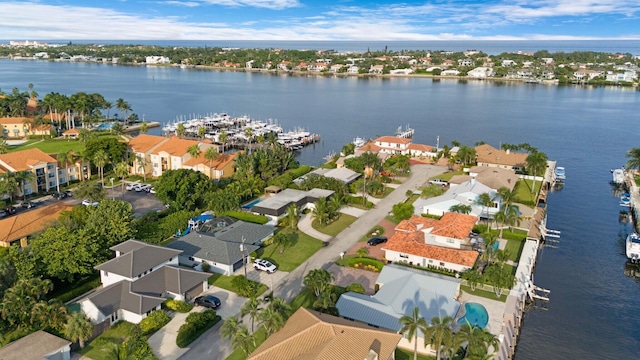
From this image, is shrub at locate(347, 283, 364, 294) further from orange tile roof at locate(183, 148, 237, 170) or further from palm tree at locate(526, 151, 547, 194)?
palm tree at locate(526, 151, 547, 194)

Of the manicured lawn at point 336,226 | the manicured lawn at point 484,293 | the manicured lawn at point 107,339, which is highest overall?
the manicured lawn at point 336,226

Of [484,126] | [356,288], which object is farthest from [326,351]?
[484,126]

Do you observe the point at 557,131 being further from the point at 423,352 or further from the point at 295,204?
the point at 423,352

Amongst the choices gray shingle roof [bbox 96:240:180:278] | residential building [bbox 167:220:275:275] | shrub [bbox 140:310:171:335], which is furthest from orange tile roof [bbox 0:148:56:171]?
shrub [bbox 140:310:171:335]

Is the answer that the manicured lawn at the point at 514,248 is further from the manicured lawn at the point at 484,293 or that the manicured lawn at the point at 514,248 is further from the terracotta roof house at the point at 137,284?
the terracotta roof house at the point at 137,284

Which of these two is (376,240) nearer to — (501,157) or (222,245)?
(222,245)

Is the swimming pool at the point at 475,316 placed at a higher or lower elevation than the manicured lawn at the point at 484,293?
higher

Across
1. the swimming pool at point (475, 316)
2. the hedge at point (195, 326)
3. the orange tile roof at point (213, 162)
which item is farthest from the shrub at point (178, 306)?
the orange tile roof at point (213, 162)

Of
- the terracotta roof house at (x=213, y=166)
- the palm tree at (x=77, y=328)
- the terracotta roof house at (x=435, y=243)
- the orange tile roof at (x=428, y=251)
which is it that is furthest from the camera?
the terracotta roof house at (x=213, y=166)
